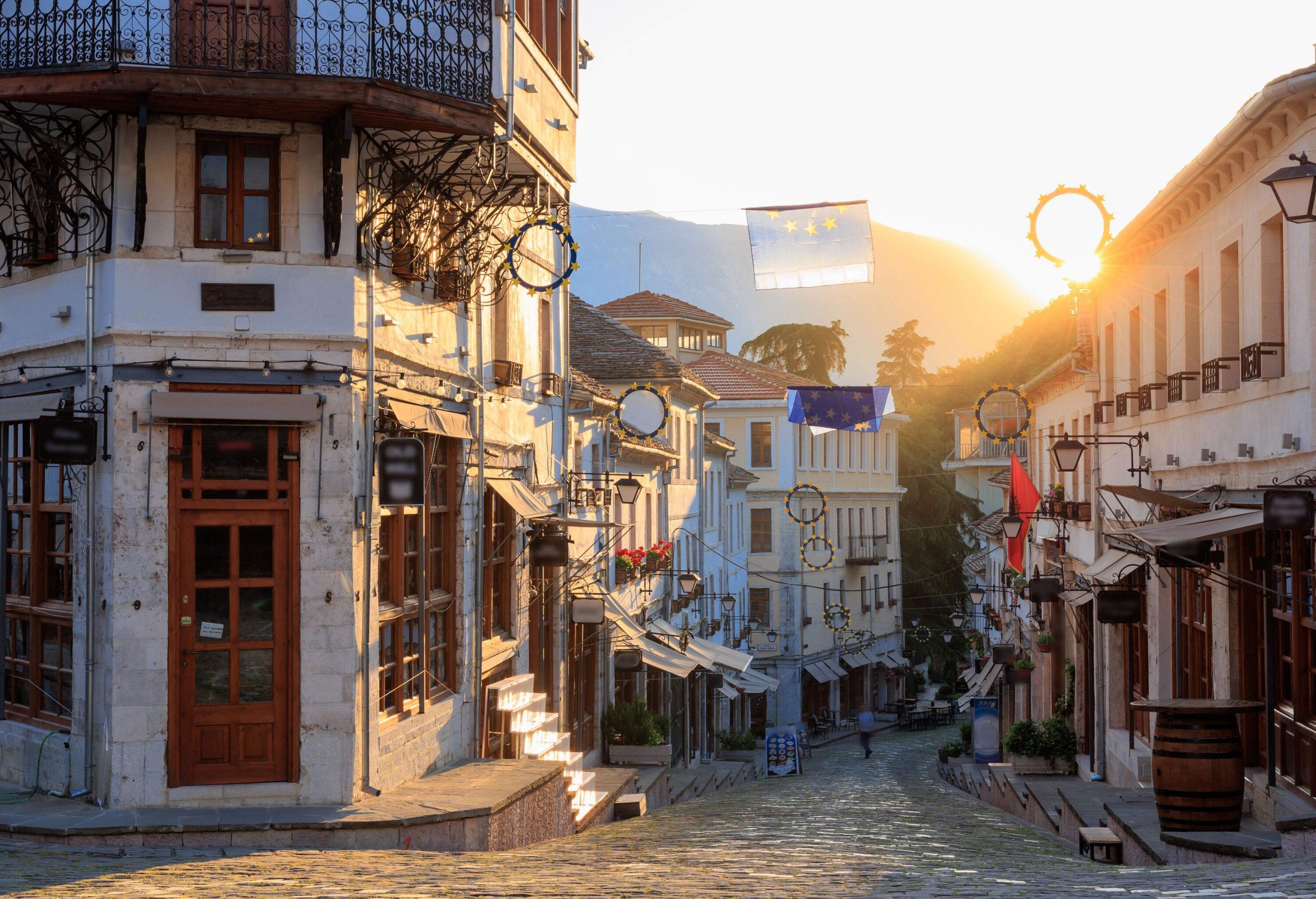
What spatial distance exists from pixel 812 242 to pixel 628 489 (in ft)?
19.3

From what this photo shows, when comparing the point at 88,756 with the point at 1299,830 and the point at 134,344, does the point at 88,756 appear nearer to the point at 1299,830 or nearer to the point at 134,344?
the point at 134,344

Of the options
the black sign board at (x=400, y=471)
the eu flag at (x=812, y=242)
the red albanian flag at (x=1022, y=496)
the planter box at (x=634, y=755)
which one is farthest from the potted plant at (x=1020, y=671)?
the black sign board at (x=400, y=471)

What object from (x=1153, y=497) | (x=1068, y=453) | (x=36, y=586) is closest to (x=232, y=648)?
(x=36, y=586)

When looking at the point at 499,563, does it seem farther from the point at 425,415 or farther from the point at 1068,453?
the point at 1068,453

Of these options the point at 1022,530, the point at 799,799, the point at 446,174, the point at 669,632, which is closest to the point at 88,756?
the point at 446,174

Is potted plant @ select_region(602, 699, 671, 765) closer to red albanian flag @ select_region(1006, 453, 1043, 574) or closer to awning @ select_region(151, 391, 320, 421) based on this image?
red albanian flag @ select_region(1006, 453, 1043, 574)

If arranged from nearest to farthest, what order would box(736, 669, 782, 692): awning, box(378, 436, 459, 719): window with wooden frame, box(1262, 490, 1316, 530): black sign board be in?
1. box(1262, 490, 1316, 530): black sign board
2. box(378, 436, 459, 719): window with wooden frame
3. box(736, 669, 782, 692): awning

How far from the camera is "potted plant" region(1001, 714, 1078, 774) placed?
23984 millimetres

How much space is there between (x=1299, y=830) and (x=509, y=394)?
10536 mm

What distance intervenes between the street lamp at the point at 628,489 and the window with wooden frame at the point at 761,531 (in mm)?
29412

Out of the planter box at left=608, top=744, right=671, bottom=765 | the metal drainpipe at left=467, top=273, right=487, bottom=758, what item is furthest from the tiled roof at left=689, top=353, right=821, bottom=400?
the metal drainpipe at left=467, top=273, right=487, bottom=758

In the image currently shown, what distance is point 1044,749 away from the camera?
2411 centimetres

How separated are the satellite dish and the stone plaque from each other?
39.7 ft

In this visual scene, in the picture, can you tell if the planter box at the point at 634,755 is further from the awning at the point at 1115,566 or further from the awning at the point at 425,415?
the awning at the point at 425,415
